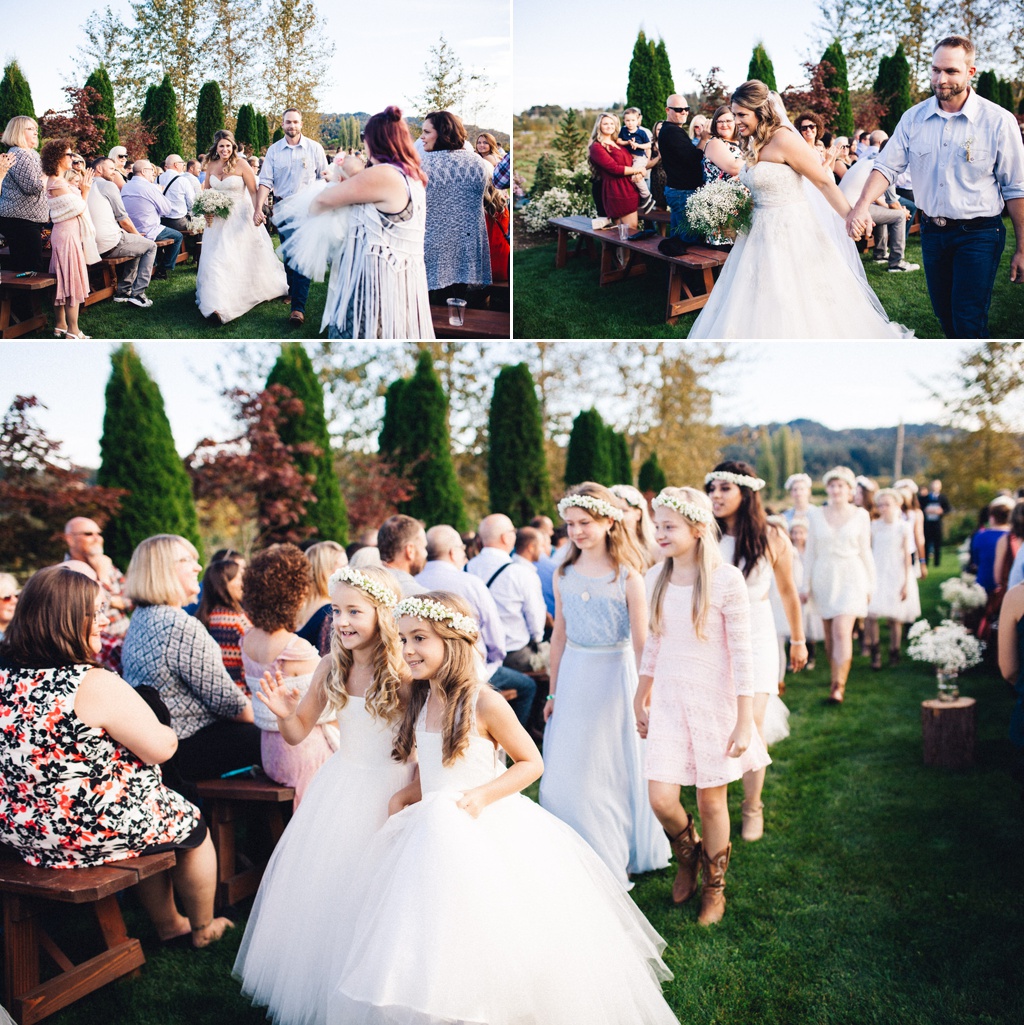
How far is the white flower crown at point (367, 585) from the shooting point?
11.3 ft

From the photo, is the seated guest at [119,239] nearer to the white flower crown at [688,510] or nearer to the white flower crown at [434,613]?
the white flower crown at [688,510]

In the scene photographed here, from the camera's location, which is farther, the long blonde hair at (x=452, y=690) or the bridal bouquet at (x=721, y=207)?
the bridal bouquet at (x=721, y=207)

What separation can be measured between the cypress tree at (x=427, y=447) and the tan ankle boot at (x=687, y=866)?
7562mm

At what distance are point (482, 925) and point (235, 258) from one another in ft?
17.6

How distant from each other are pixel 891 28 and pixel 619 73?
5.86 feet

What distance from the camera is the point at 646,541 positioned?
586 cm

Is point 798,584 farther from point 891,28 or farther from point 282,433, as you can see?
point 282,433

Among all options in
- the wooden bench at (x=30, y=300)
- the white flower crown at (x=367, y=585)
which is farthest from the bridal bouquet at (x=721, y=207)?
the wooden bench at (x=30, y=300)

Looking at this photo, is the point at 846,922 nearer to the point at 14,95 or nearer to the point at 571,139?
the point at 571,139

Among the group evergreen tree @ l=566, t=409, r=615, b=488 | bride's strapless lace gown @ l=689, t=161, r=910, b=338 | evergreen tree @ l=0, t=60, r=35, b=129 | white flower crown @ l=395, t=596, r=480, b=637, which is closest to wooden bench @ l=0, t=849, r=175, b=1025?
white flower crown @ l=395, t=596, r=480, b=637

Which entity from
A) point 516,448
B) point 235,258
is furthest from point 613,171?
point 516,448

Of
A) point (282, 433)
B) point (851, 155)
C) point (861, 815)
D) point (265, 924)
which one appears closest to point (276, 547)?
point (265, 924)

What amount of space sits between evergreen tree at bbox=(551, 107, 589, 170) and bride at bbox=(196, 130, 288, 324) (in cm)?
214

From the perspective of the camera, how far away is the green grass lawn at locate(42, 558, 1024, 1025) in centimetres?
334
